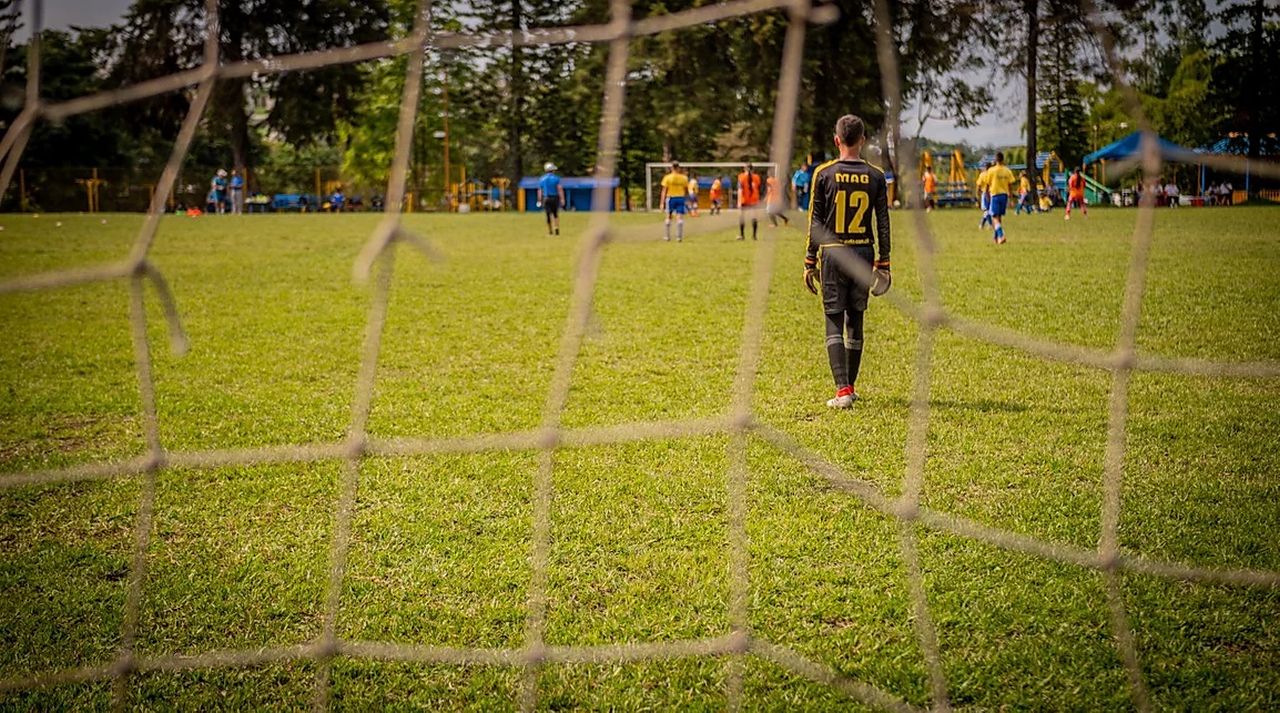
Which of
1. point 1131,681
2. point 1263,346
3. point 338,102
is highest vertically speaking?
point 338,102

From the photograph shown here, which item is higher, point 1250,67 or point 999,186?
point 999,186

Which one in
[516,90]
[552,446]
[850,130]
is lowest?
[552,446]

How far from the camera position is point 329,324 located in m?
8.18

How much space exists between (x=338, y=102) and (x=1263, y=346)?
7.20m

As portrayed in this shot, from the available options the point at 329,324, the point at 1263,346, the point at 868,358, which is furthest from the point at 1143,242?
the point at 329,324

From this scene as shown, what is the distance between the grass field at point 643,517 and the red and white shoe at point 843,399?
0.36 feet

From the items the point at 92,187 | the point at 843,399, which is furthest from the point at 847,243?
the point at 92,187

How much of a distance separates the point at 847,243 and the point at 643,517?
216cm

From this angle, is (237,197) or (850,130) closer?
(850,130)

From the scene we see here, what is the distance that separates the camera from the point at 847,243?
5055 mm

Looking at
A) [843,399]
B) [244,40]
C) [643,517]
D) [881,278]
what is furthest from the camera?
[843,399]

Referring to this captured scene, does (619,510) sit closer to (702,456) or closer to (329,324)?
(702,456)

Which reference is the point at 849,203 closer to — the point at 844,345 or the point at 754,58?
the point at 844,345

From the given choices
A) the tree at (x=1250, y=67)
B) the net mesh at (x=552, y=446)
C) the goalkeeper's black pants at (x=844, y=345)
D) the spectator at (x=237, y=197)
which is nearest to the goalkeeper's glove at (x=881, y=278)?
the goalkeeper's black pants at (x=844, y=345)
